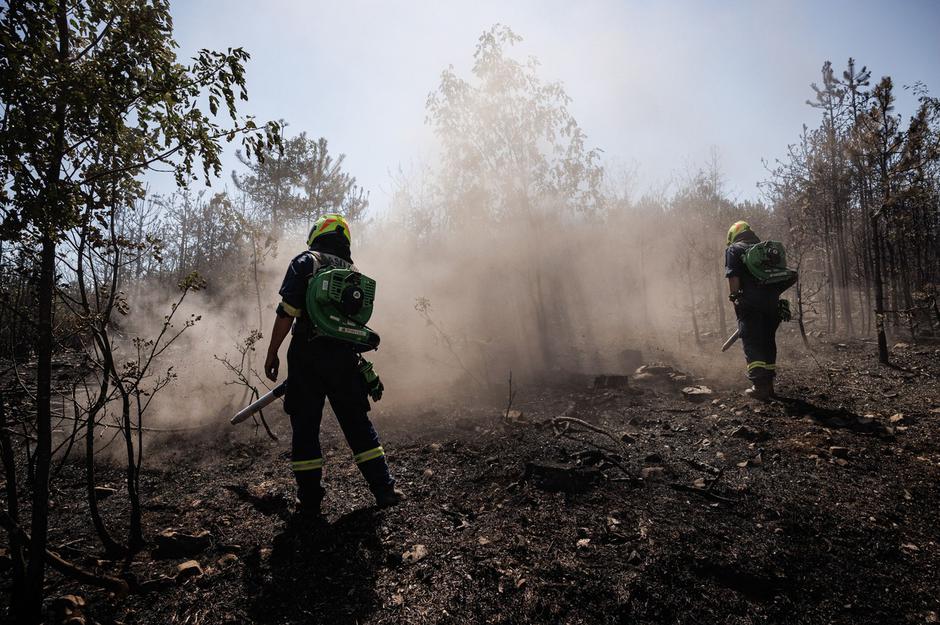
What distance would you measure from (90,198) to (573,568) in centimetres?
297

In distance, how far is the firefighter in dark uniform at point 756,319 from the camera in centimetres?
516

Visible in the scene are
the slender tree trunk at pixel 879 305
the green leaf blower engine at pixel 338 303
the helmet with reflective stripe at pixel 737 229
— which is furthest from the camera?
the slender tree trunk at pixel 879 305

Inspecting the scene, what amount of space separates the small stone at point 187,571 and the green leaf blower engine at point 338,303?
1.44 metres

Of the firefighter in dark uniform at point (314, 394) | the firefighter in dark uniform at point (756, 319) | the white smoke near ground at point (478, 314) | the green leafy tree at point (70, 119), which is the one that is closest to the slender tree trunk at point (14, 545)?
the green leafy tree at point (70, 119)

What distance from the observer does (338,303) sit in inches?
112

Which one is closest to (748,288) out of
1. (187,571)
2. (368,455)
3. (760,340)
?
(760,340)

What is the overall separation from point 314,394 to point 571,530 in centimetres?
189

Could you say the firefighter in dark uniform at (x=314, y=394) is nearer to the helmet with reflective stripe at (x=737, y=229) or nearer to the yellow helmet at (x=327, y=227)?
the yellow helmet at (x=327, y=227)

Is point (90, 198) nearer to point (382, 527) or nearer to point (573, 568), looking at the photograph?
point (382, 527)

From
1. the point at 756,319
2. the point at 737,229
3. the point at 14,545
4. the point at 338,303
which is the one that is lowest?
the point at 14,545

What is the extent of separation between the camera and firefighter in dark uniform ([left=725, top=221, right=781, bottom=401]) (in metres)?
5.16

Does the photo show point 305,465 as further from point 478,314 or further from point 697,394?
point 478,314

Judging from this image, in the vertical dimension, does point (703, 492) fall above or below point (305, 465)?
below

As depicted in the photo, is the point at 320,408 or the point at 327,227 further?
the point at 327,227
